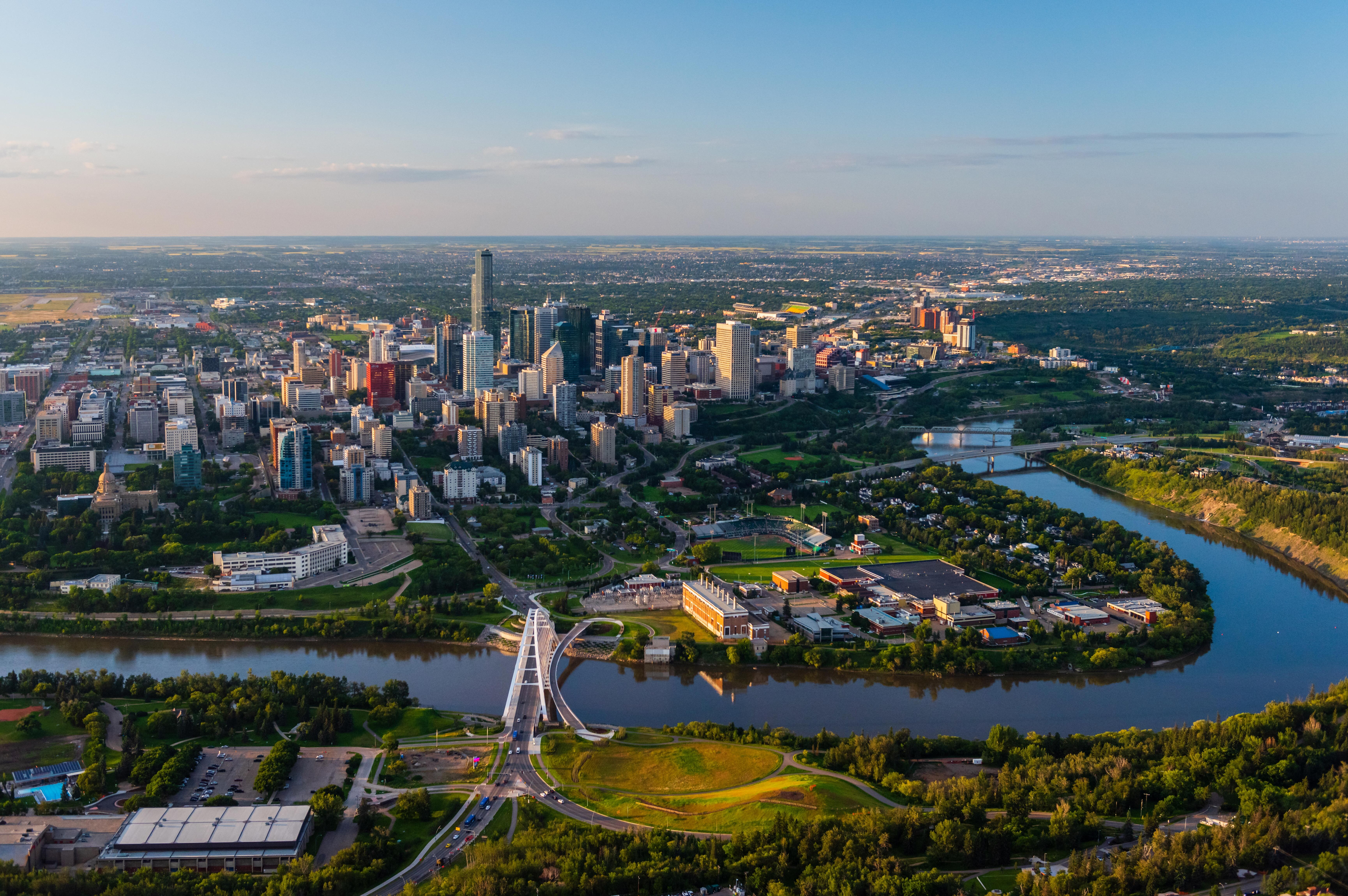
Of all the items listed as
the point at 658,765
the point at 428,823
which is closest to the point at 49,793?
the point at 428,823

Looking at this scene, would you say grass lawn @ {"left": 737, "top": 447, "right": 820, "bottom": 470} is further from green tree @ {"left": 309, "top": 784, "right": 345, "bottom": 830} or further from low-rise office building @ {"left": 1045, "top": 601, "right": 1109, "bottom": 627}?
green tree @ {"left": 309, "top": 784, "right": 345, "bottom": 830}

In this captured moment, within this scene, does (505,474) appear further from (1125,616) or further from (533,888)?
(533,888)

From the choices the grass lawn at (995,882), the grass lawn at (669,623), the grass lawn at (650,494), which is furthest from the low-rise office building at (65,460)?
the grass lawn at (995,882)

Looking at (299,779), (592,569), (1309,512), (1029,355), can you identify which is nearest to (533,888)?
(299,779)

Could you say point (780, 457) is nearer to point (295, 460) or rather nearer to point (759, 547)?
point (759, 547)

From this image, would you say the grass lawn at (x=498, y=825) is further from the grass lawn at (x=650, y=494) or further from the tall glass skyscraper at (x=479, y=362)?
the tall glass skyscraper at (x=479, y=362)

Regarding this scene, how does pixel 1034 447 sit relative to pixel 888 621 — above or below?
above
